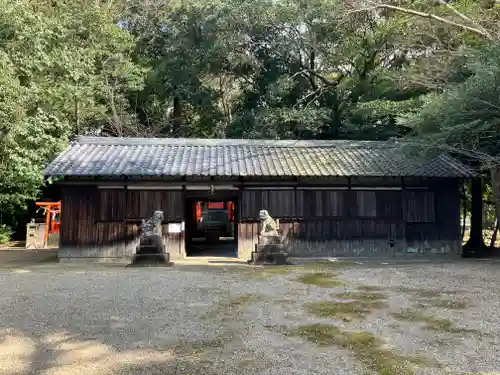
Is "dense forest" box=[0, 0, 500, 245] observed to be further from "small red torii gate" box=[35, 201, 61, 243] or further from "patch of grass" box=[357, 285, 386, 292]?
"patch of grass" box=[357, 285, 386, 292]

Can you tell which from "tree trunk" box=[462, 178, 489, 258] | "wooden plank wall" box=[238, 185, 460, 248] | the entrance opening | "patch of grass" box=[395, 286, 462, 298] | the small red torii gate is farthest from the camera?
the small red torii gate

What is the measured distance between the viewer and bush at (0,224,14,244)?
18.9m

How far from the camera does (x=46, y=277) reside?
927 centimetres

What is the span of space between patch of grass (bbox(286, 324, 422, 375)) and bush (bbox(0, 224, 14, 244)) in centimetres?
1816

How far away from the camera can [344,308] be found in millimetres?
6254

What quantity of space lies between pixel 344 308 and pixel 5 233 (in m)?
18.2

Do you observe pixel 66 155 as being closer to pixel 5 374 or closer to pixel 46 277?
pixel 46 277

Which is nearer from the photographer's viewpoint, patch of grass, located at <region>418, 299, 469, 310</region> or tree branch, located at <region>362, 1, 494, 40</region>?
patch of grass, located at <region>418, 299, 469, 310</region>

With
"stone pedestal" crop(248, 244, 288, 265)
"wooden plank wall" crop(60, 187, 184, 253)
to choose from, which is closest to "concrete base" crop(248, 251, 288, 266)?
"stone pedestal" crop(248, 244, 288, 265)

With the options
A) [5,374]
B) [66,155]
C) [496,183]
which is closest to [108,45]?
[66,155]

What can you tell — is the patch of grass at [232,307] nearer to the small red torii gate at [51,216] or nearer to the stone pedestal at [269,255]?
the stone pedestal at [269,255]

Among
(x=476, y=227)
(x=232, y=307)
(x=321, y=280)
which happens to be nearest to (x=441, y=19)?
(x=476, y=227)

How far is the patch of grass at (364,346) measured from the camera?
3.96 m

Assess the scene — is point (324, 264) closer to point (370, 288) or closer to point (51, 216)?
point (370, 288)
